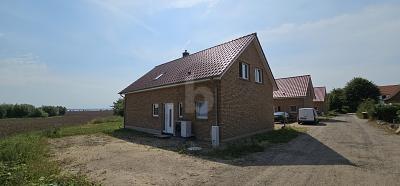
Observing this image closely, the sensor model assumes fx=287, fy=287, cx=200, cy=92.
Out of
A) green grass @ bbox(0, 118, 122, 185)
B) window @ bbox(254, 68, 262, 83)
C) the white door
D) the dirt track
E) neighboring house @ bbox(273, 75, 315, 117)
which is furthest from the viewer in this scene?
neighboring house @ bbox(273, 75, 315, 117)

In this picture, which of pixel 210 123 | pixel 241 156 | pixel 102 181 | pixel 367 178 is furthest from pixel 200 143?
pixel 367 178

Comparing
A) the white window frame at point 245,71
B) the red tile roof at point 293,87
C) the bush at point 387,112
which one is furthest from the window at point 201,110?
the red tile roof at point 293,87

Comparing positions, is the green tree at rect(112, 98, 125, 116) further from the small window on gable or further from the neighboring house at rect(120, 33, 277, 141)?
the small window on gable

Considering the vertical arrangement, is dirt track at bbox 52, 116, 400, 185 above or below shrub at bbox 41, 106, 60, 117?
below

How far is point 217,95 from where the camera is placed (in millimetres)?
14648

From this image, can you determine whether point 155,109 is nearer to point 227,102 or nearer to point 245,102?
point 245,102

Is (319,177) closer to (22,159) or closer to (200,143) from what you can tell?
(200,143)

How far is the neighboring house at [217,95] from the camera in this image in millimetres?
14992

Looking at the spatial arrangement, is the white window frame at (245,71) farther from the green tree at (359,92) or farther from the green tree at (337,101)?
the green tree at (359,92)

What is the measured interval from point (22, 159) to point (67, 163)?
1.51m

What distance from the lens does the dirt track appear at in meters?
7.72

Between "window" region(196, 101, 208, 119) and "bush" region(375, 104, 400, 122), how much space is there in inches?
776

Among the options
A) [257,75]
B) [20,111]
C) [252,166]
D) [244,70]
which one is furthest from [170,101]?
[20,111]

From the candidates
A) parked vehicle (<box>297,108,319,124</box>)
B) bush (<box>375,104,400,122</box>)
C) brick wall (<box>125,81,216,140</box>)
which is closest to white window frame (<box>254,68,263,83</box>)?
brick wall (<box>125,81,216,140</box>)
